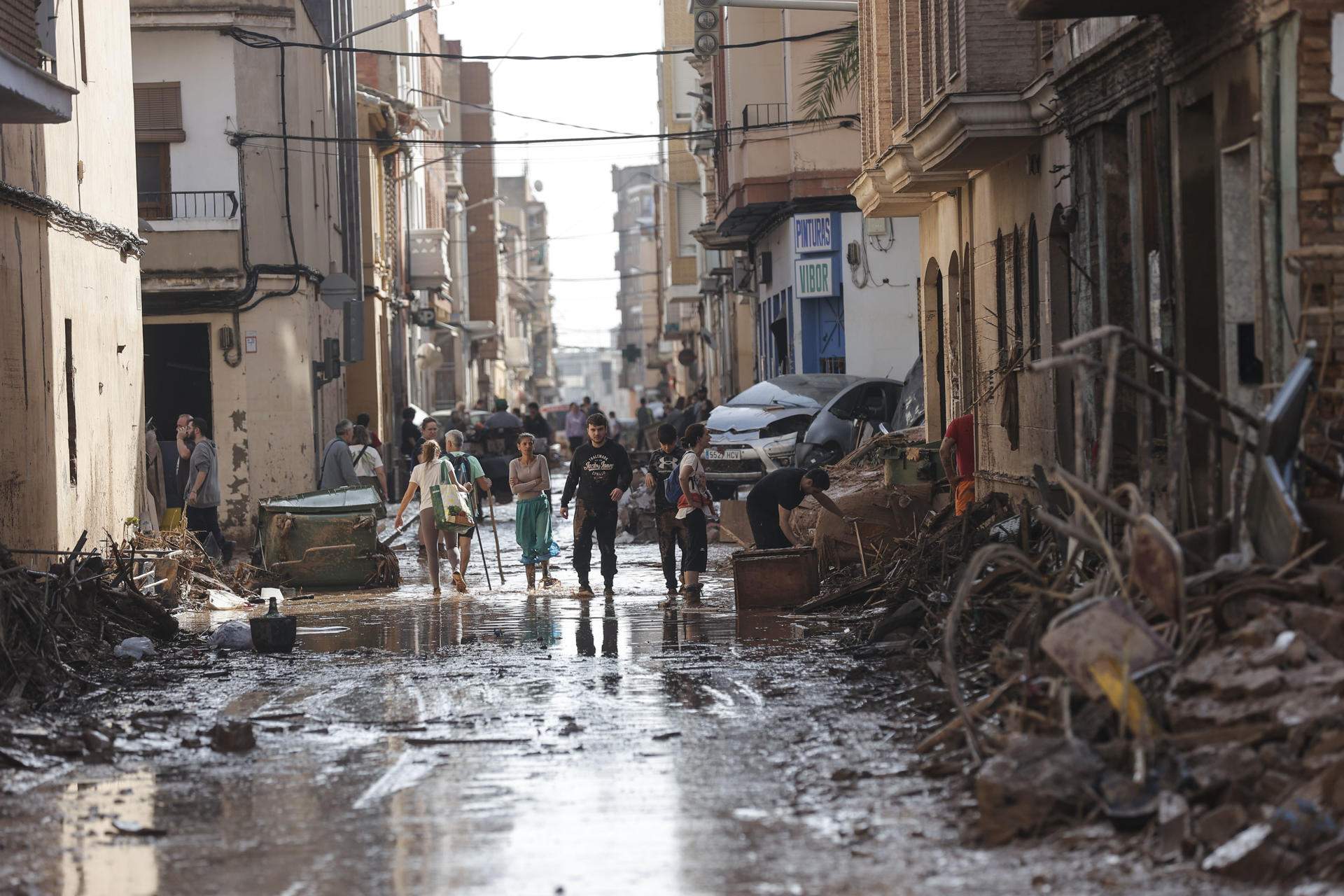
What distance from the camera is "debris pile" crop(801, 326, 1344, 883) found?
6301 millimetres

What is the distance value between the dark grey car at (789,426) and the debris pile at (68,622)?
12583 mm

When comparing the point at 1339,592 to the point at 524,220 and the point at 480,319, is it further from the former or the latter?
the point at 524,220

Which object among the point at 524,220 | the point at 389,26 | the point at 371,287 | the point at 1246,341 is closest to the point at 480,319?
the point at 389,26

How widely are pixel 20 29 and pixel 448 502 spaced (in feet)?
19.8

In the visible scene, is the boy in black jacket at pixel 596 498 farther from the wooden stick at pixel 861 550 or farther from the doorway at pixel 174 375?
the doorway at pixel 174 375

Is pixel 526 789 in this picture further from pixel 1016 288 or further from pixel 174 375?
pixel 174 375

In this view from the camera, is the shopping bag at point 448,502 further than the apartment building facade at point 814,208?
No

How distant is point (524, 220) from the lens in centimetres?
14062

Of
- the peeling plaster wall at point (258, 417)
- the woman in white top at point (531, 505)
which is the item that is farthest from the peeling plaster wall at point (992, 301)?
the peeling plaster wall at point (258, 417)

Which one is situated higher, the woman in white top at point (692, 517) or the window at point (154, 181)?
the window at point (154, 181)

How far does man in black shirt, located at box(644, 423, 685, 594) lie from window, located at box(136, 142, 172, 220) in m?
11.4

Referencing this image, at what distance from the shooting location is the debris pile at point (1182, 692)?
20.7ft

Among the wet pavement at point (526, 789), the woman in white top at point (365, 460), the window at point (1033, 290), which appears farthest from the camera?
the woman in white top at point (365, 460)

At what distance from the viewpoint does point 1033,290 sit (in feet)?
53.4
